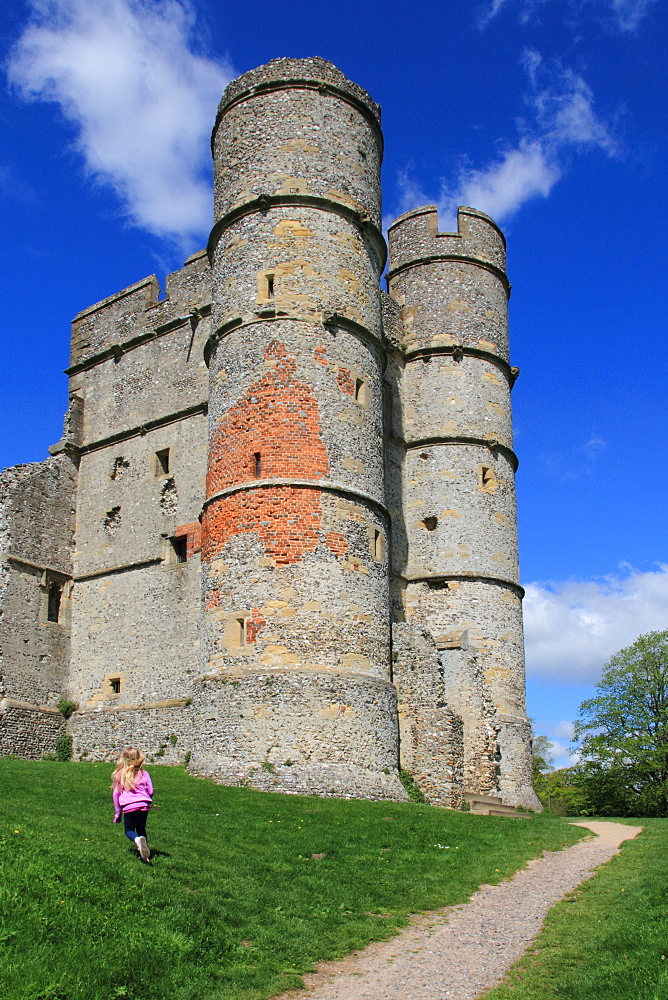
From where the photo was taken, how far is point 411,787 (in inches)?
743

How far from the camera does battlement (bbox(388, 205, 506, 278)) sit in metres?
26.6

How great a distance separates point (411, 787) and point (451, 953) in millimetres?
11127

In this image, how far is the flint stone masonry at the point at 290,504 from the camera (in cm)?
1788

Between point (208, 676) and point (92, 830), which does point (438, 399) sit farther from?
point (92, 830)

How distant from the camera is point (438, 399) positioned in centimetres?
2531

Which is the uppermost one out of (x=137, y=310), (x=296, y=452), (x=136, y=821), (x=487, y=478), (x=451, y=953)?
(x=137, y=310)

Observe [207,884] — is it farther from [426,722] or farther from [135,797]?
[426,722]

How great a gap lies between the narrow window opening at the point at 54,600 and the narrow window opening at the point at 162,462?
417cm

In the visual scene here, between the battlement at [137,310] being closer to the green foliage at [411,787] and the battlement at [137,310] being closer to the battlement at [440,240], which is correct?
the battlement at [440,240]

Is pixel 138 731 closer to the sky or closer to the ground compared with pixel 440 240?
closer to the ground

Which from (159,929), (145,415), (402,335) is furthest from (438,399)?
(159,929)

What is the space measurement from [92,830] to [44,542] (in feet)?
51.6

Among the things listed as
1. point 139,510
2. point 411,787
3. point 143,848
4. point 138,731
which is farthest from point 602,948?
point 139,510

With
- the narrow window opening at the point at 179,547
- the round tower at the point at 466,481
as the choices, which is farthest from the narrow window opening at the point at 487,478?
the narrow window opening at the point at 179,547
